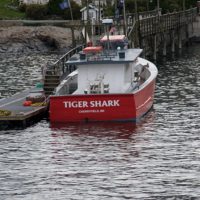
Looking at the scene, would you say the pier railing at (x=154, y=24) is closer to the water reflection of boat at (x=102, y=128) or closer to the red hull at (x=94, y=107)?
the red hull at (x=94, y=107)

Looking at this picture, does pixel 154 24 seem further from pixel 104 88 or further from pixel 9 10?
pixel 9 10

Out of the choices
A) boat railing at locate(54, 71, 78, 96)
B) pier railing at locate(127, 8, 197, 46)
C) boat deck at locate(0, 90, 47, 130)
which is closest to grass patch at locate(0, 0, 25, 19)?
pier railing at locate(127, 8, 197, 46)

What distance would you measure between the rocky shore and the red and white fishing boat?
6948 cm

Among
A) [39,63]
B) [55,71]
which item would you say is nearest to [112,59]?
[55,71]

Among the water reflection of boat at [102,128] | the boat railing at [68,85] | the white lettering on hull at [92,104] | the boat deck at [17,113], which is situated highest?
the boat railing at [68,85]

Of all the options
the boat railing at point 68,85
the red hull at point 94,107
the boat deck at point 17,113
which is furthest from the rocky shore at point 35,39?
the red hull at point 94,107

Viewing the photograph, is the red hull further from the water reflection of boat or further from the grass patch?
the grass patch

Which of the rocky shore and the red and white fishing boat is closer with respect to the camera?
the red and white fishing boat

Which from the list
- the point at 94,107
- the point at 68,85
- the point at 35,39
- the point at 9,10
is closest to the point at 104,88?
the point at 94,107

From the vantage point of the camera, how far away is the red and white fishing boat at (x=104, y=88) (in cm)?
5191

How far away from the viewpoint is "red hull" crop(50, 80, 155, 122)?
51719 mm

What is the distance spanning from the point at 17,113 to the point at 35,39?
80656 mm

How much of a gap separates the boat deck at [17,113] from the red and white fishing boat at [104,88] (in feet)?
4.74

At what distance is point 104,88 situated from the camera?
5428 centimetres
